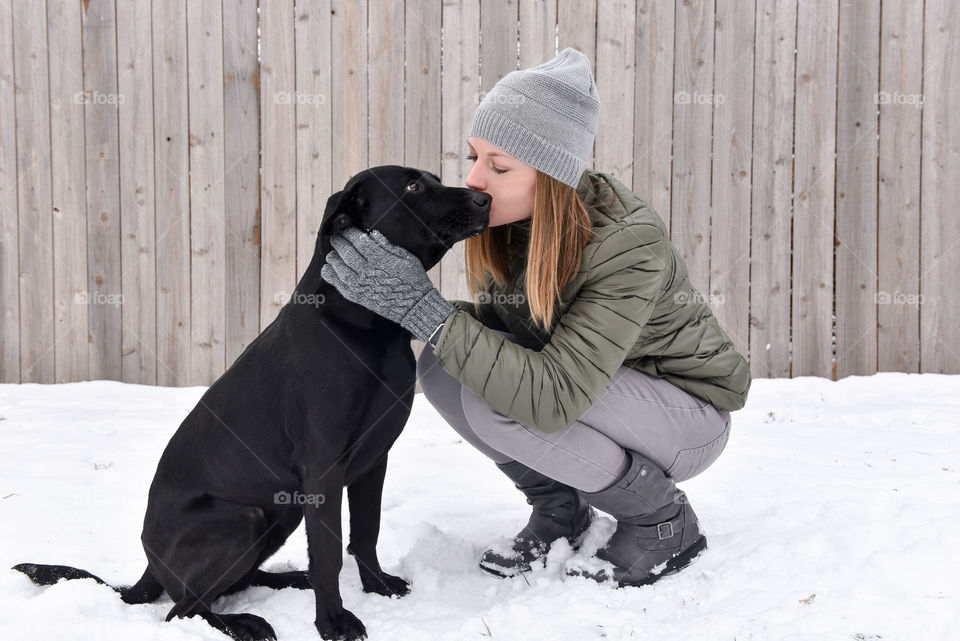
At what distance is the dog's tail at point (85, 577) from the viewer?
196cm

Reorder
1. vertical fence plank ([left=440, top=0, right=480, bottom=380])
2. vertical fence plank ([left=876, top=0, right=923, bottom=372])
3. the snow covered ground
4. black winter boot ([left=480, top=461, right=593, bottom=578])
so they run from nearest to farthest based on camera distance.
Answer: the snow covered ground < black winter boot ([left=480, top=461, right=593, bottom=578]) < vertical fence plank ([left=440, top=0, right=480, bottom=380]) < vertical fence plank ([left=876, top=0, right=923, bottom=372])

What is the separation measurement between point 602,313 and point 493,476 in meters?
1.40

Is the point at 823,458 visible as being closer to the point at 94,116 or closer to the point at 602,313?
the point at 602,313

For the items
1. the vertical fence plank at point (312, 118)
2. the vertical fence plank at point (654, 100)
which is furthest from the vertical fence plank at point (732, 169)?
the vertical fence plank at point (312, 118)

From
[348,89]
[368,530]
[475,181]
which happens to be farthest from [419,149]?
[368,530]

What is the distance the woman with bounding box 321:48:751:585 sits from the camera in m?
2.01

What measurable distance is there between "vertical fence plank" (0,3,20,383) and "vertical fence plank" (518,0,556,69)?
10.0 feet

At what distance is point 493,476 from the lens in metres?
3.24

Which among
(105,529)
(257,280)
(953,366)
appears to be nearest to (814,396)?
(953,366)

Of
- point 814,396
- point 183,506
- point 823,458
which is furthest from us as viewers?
point 814,396

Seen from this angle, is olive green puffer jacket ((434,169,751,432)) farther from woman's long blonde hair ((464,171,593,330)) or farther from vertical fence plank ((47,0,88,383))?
vertical fence plank ((47,0,88,383))
